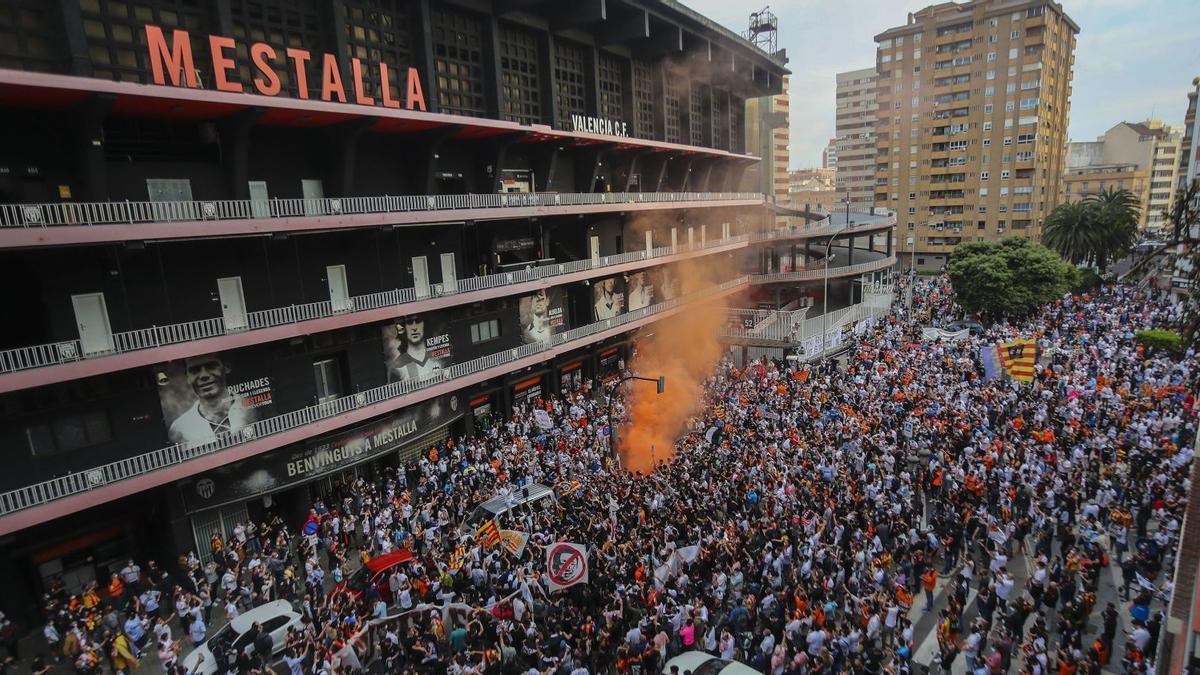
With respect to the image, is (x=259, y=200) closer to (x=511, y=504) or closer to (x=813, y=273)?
(x=511, y=504)

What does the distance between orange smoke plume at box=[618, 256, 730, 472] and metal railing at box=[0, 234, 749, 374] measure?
7.43 m

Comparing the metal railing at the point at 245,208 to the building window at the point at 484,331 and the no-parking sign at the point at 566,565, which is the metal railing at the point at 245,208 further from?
the no-parking sign at the point at 566,565

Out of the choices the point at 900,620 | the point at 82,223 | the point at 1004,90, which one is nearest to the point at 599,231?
the point at 82,223

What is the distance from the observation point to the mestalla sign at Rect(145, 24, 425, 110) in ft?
53.9

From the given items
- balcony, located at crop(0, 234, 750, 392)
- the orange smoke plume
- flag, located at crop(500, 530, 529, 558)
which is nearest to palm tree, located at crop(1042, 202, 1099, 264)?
the orange smoke plume

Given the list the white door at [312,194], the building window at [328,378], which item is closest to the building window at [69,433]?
the building window at [328,378]

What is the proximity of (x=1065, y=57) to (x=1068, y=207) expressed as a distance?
35427 mm

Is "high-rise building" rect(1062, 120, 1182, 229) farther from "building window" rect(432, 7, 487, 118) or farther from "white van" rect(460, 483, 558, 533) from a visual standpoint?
"white van" rect(460, 483, 558, 533)

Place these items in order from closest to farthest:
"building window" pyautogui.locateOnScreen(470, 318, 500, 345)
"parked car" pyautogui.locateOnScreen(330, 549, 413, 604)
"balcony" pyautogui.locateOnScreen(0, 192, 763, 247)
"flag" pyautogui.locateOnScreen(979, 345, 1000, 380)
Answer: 1. "balcony" pyautogui.locateOnScreen(0, 192, 763, 247)
2. "parked car" pyautogui.locateOnScreen(330, 549, 413, 604)
3. "flag" pyautogui.locateOnScreen(979, 345, 1000, 380)
4. "building window" pyautogui.locateOnScreen(470, 318, 500, 345)

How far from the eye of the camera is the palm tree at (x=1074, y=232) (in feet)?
171

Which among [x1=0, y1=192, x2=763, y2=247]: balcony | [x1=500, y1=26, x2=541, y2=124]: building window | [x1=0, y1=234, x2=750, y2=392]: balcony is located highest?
[x1=500, y1=26, x2=541, y2=124]: building window

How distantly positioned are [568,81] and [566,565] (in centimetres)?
2495

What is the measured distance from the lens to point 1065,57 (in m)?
76.8

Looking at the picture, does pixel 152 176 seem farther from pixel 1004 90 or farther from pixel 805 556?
pixel 1004 90
